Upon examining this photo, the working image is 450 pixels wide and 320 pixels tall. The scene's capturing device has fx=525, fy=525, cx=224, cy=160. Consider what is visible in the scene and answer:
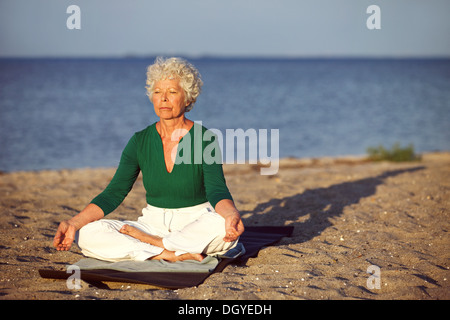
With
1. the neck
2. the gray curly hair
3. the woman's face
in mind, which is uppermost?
the gray curly hair

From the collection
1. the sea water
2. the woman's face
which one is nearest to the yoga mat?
the woman's face

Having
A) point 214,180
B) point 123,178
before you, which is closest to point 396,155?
point 214,180

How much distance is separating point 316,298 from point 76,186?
5316 millimetres

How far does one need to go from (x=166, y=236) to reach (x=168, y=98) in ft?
3.71

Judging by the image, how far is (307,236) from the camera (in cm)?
548

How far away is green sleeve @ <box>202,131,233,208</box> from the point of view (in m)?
4.27

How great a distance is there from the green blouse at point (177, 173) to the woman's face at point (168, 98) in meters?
0.23

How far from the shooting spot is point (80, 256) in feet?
16.2

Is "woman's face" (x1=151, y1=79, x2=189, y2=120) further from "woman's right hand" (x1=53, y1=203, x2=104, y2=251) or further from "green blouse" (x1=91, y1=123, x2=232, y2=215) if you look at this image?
"woman's right hand" (x1=53, y1=203, x2=104, y2=251)

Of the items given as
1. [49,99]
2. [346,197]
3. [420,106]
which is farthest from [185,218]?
[49,99]

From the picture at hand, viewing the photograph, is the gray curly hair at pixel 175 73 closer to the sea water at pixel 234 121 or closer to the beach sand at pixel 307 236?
the beach sand at pixel 307 236

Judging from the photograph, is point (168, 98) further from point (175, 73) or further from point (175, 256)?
point (175, 256)
